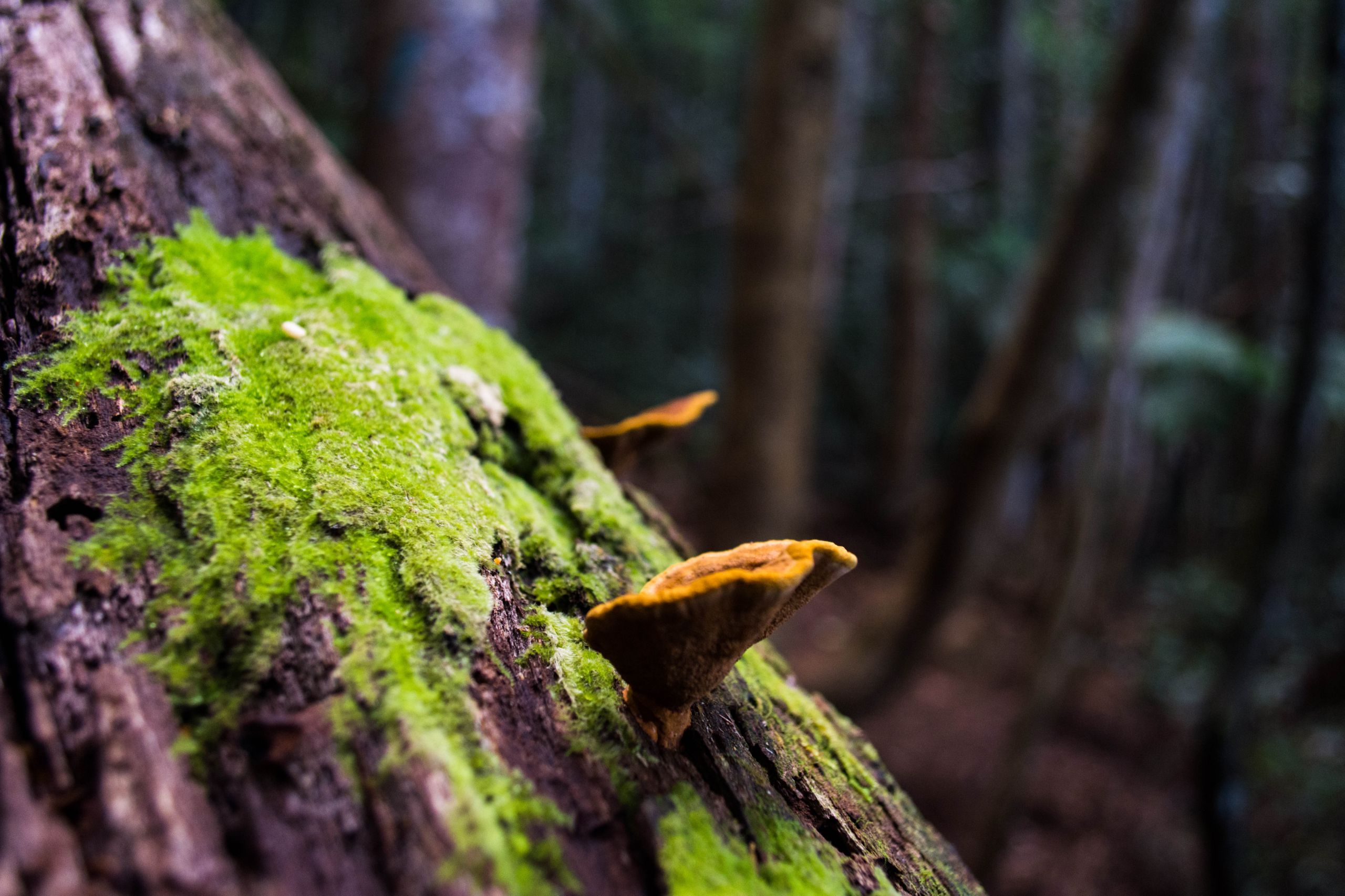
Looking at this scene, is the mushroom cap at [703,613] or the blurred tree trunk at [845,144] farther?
the blurred tree trunk at [845,144]

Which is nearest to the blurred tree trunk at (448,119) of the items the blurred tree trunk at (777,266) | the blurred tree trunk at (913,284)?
the blurred tree trunk at (777,266)

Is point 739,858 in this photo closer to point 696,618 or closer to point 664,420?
point 696,618

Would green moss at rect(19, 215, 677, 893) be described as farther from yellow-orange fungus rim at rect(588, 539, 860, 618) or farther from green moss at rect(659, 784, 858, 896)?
yellow-orange fungus rim at rect(588, 539, 860, 618)

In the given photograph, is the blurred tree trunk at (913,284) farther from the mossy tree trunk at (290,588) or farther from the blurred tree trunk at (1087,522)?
→ the mossy tree trunk at (290,588)

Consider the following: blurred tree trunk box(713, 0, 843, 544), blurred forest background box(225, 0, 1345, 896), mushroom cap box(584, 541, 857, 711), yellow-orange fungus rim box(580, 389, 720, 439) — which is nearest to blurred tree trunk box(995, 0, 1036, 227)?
blurred forest background box(225, 0, 1345, 896)

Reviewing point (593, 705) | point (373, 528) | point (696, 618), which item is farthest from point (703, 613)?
point (373, 528)
